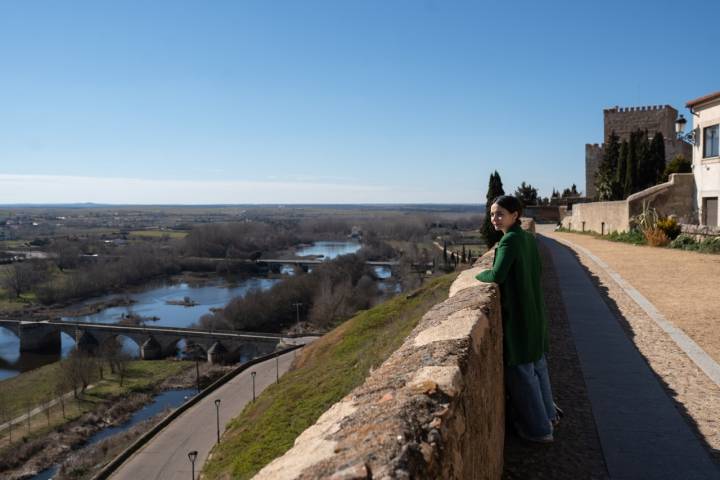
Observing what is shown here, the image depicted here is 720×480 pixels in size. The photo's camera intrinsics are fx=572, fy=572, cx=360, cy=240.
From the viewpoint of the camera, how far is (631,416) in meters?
4.08

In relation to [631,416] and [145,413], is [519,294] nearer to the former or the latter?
[631,416]

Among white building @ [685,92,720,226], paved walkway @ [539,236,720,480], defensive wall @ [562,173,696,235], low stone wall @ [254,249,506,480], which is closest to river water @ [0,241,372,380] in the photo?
defensive wall @ [562,173,696,235]

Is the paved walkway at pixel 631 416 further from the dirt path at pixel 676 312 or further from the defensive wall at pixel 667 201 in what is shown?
the defensive wall at pixel 667 201

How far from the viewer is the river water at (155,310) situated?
162 feet

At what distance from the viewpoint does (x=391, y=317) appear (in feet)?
63.5

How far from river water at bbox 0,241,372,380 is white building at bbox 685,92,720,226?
1772 inches

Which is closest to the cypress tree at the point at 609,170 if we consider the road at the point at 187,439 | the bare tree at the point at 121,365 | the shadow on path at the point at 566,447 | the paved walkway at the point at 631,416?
the road at the point at 187,439

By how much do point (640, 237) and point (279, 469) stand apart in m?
18.9

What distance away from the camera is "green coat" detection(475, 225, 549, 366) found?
327cm

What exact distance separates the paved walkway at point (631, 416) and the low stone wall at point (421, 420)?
3.13ft

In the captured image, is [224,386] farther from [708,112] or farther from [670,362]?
[670,362]

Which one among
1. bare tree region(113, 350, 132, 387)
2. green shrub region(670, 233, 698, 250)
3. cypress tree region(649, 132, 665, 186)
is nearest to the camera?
green shrub region(670, 233, 698, 250)

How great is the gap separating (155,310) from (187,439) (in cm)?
4537

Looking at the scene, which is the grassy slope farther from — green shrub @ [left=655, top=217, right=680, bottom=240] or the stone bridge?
the stone bridge
